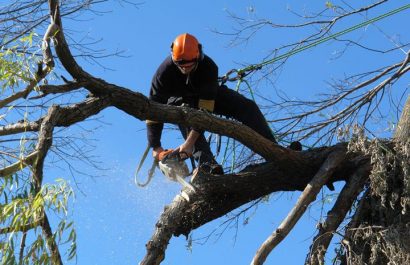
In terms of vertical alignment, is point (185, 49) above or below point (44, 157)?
above

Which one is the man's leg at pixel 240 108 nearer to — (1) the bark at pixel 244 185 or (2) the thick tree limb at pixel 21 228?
(1) the bark at pixel 244 185

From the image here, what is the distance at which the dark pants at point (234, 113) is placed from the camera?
23.4 feet

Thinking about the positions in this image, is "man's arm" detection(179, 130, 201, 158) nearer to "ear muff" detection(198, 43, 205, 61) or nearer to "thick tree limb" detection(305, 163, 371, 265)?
"ear muff" detection(198, 43, 205, 61)

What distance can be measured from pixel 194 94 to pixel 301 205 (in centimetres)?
134

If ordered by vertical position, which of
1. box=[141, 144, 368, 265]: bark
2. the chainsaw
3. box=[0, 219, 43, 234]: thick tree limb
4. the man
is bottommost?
box=[0, 219, 43, 234]: thick tree limb

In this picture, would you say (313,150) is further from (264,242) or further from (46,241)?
(46,241)

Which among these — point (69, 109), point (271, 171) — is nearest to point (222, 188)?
point (271, 171)

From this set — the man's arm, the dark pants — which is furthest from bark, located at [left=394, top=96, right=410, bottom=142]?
the man's arm

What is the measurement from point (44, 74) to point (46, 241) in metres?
1.23

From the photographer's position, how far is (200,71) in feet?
22.8

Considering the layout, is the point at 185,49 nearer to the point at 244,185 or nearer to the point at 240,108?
the point at 240,108

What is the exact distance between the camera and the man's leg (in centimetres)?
725

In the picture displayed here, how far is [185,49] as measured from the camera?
22.4 feet

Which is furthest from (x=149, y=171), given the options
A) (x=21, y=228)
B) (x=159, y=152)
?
(x=21, y=228)
